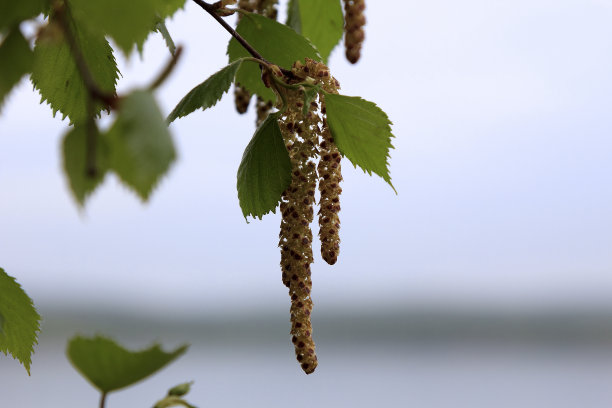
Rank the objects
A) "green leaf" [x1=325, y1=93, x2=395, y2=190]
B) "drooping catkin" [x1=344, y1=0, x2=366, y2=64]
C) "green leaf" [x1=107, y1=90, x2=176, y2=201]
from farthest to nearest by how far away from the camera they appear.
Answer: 1. "drooping catkin" [x1=344, y1=0, x2=366, y2=64]
2. "green leaf" [x1=325, y1=93, x2=395, y2=190]
3. "green leaf" [x1=107, y1=90, x2=176, y2=201]

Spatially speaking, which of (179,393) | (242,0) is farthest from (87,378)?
(242,0)

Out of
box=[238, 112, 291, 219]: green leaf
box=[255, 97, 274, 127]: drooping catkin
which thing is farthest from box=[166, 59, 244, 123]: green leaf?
box=[255, 97, 274, 127]: drooping catkin

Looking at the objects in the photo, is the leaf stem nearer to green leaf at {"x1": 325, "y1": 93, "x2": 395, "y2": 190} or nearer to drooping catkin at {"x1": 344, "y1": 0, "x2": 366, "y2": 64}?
green leaf at {"x1": 325, "y1": 93, "x2": 395, "y2": 190}

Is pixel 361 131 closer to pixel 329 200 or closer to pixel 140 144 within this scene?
pixel 329 200

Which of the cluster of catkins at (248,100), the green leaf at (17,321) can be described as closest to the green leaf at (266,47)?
the cluster of catkins at (248,100)

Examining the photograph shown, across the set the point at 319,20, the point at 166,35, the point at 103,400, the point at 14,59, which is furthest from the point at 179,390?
the point at 319,20

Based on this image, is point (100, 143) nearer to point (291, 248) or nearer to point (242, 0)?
point (291, 248)

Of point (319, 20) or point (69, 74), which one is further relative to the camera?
point (319, 20)

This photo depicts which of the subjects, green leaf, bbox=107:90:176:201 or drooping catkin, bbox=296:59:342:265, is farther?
drooping catkin, bbox=296:59:342:265
